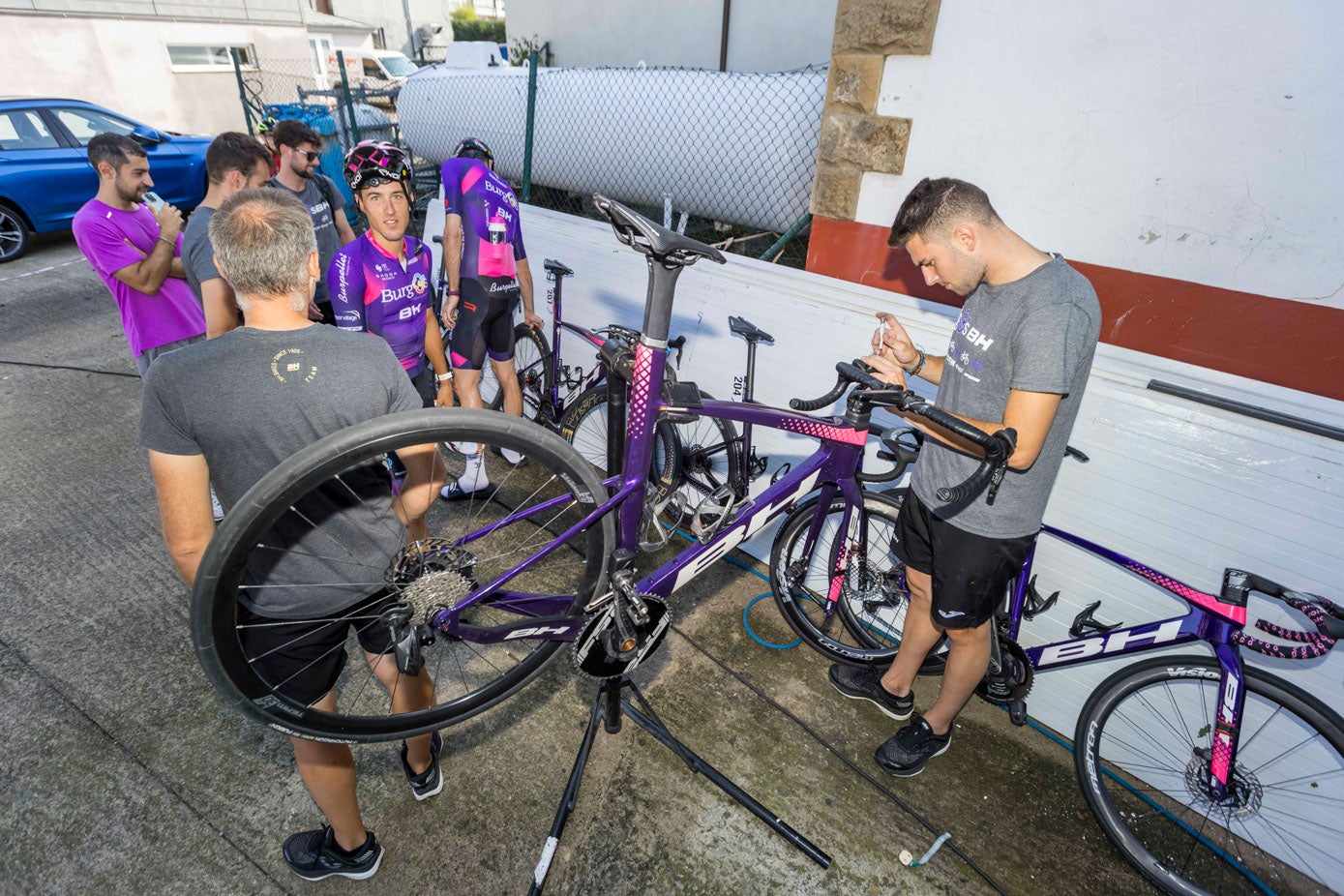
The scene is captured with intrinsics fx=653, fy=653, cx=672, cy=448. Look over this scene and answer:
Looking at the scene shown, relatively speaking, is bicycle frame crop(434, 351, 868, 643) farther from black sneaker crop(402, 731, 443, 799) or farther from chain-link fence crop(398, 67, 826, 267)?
chain-link fence crop(398, 67, 826, 267)

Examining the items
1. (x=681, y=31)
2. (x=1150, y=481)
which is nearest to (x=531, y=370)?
(x=1150, y=481)

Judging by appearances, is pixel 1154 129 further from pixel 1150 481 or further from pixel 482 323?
pixel 482 323

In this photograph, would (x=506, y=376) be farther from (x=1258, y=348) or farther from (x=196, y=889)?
(x=1258, y=348)

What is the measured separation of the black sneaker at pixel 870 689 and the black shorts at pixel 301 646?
191 cm

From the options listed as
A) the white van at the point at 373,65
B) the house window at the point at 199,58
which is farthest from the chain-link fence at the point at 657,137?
the white van at the point at 373,65

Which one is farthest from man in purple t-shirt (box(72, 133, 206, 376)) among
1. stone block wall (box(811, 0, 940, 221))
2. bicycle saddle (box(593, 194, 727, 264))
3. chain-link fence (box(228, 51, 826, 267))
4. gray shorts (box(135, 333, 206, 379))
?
stone block wall (box(811, 0, 940, 221))

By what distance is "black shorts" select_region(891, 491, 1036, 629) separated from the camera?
214 centimetres

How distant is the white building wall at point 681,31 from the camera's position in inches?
231

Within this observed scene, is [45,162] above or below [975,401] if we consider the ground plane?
below

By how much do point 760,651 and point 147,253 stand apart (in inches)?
149

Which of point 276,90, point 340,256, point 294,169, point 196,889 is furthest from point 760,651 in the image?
point 276,90

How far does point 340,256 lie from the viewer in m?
2.99

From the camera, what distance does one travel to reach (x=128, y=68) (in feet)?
49.0

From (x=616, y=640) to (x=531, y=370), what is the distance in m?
2.90
